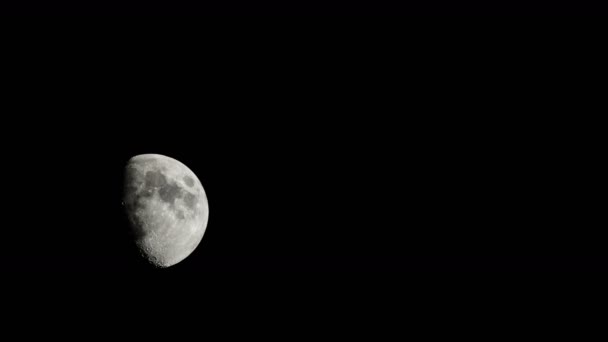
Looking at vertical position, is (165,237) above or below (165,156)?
below

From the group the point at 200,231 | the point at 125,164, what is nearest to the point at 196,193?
the point at 200,231

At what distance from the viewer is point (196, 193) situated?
174 inches

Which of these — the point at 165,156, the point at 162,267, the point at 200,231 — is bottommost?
the point at 162,267

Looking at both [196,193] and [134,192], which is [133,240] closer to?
[134,192]

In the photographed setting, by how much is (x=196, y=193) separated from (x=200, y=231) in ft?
1.25

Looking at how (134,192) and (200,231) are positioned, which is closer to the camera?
(134,192)

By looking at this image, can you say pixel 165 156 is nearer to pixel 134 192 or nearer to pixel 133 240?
pixel 134 192

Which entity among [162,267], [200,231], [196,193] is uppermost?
[196,193]

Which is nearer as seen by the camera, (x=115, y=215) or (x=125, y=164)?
(x=115, y=215)

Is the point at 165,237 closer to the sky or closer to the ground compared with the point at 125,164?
closer to the ground

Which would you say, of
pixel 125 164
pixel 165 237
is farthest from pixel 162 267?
pixel 125 164

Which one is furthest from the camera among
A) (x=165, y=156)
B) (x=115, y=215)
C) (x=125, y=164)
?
(x=165, y=156)

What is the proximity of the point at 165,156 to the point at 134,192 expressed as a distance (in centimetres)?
67

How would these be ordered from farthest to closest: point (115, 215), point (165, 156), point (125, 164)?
point (165, 156)
point (125, 164)
point (115, 215)
